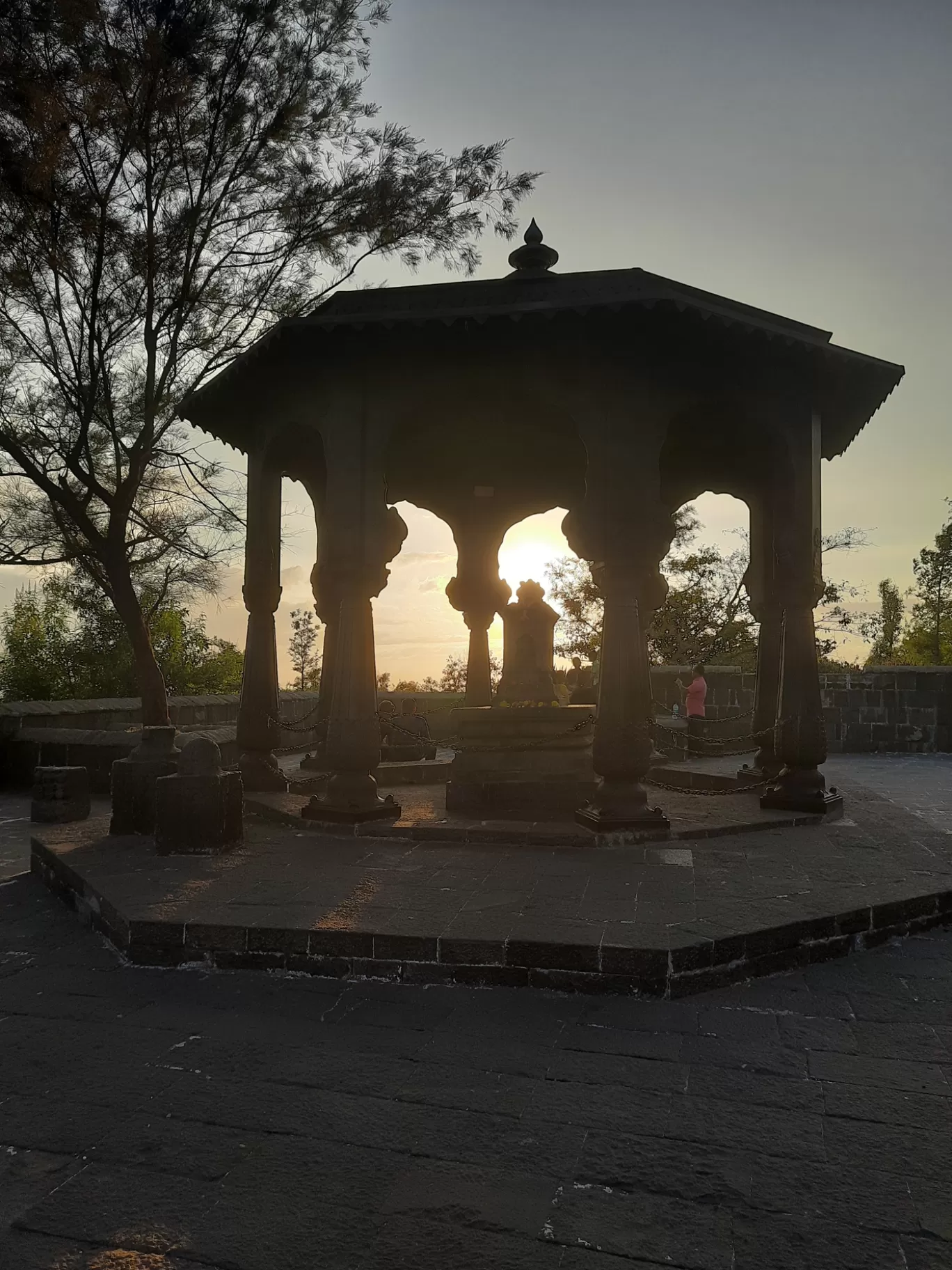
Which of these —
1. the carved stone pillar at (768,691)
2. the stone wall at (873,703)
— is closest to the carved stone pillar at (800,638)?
the carved stone pillar at (768,691)

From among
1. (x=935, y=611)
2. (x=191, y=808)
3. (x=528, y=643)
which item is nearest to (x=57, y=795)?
(x=191, y=808)

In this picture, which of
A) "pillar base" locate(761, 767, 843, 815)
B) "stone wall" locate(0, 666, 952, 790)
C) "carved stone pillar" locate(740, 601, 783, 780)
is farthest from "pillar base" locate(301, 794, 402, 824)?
"stone wall" locate(0, 666, 952, 790)

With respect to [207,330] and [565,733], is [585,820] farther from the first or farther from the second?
[207,330]

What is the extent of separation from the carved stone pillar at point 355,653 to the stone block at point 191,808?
4.00ft

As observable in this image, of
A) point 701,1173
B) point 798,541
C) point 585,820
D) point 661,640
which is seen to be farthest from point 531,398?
point 661,640

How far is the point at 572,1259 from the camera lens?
6.90ft

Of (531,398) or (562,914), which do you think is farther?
(531,398)

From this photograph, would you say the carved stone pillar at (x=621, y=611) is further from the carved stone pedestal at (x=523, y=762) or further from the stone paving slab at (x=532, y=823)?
the carved stone pedestal at (x=523, y=762)

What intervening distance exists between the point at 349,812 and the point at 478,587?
18.8 feet

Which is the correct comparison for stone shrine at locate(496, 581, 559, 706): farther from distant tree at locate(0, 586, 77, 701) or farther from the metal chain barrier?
distant tree at locate(0, 586, 77, 701)

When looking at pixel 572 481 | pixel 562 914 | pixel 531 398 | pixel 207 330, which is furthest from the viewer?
pixel 207 330

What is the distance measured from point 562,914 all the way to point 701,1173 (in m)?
2.10

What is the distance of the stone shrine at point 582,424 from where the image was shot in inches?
270

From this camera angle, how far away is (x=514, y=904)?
4785mm
